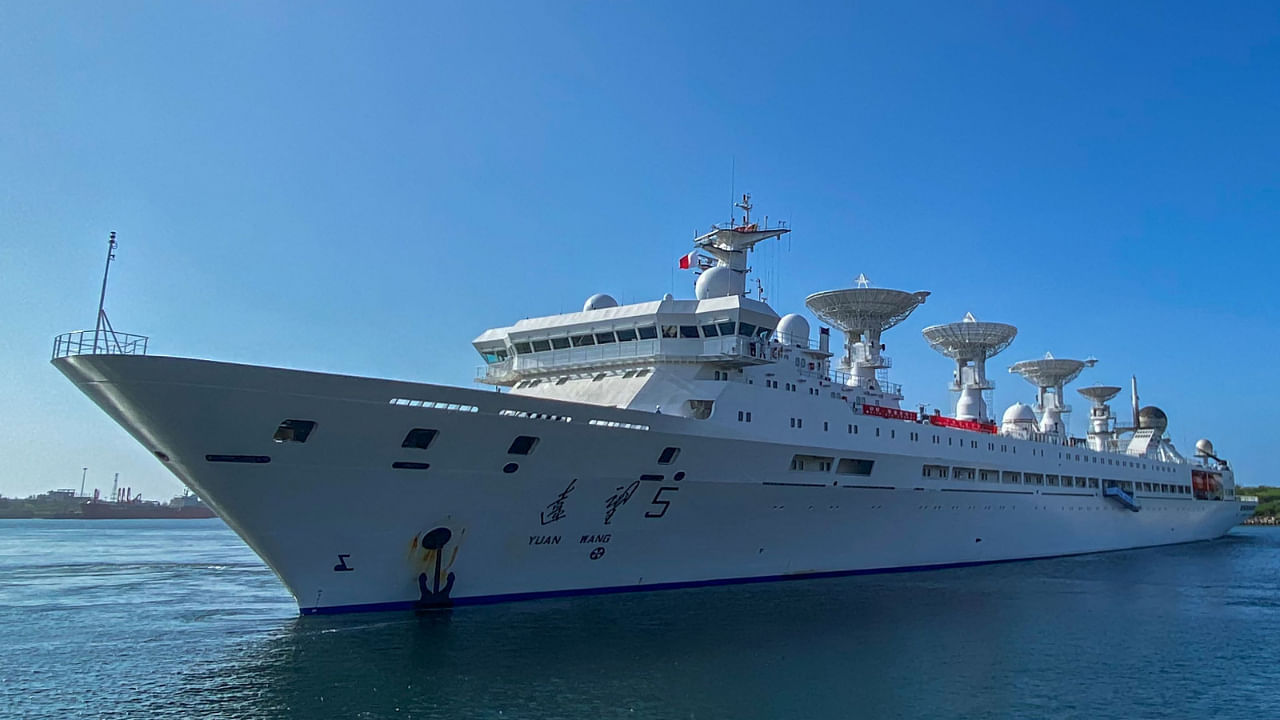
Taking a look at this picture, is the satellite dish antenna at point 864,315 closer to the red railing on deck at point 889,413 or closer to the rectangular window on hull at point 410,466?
the red railing on deck at point 889,413

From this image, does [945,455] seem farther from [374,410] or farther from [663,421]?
[374,410]

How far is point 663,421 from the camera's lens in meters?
21.9

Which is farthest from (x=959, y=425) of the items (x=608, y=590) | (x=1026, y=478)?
(x=608, y=590)

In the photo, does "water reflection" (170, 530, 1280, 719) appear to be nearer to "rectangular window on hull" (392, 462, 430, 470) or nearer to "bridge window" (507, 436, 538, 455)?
"rectangular window on hull" (392, 462, 430, 470)

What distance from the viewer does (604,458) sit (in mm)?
20828

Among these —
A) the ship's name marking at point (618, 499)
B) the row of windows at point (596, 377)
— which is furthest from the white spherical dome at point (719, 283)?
the ship's name marking at point (618, 499)

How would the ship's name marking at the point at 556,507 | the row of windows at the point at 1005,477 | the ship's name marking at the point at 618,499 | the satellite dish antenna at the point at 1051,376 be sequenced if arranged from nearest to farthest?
the ship's name marking at the point at 556,507 < the ship's name marking at the point at 618,499 < the row of windows at the point at 1005,477 < the satellite dish antenna at the point at 1051,376

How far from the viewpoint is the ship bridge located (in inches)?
995

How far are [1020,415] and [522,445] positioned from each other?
39.2 m

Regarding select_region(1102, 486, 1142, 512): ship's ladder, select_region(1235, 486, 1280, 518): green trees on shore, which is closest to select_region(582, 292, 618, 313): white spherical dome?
select_region(1102, 486, 1142, 512): ship's ladder

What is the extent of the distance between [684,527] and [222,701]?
1286 centimetres

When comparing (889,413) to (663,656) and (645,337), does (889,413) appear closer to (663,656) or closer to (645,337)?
(645,337)

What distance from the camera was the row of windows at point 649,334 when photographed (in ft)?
83.3

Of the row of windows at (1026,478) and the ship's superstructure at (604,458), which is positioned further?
the row of windows at (1026,478)
